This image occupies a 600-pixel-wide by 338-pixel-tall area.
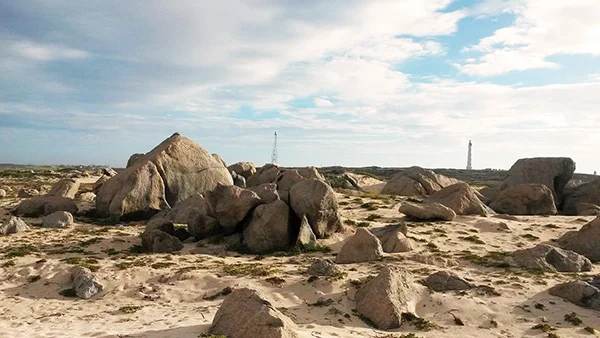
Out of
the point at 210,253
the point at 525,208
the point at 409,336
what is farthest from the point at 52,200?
the point at 525,208

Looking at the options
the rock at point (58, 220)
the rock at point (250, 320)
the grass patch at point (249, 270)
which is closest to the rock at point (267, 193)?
the grass patch at point (249, 270)

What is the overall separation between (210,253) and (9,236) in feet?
38.7

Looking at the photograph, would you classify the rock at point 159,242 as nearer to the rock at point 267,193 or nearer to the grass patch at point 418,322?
the rock at point 267,193

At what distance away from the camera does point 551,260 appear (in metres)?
21.8

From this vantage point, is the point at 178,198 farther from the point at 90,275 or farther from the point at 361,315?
the point at 361,315

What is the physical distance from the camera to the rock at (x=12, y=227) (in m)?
26.8

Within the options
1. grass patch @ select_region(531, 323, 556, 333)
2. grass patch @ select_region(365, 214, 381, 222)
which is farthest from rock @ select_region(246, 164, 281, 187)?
grass patch @ select_region(531, 323, 556, 333)

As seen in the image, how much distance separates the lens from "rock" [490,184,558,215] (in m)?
37.7

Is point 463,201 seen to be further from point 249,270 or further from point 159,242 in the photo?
point 159,242

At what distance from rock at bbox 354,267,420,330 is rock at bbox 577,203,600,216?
2703cm

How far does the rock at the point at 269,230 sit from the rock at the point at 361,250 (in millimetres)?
3986

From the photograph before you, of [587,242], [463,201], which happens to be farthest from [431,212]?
[587,242]

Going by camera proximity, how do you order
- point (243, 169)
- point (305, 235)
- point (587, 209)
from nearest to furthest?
point (305, 235) → point (587, 209) → point (243, 169)

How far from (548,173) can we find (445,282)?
31.0 metres
